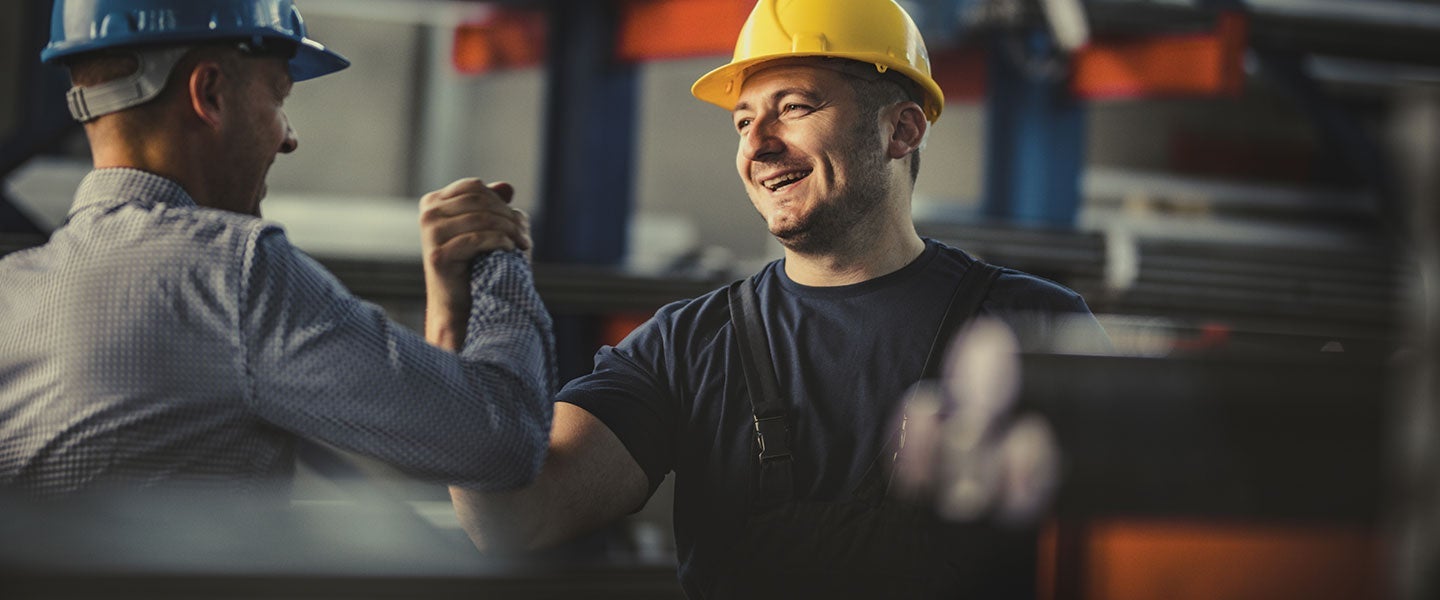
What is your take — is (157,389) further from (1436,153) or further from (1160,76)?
(1160,76)

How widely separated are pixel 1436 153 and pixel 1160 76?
622 cm

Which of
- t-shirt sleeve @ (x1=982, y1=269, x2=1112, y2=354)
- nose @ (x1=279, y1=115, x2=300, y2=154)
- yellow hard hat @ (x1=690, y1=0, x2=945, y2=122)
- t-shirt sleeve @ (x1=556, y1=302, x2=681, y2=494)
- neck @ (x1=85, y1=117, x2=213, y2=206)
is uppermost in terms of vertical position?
yellow hard hat @ (x1=690, y1=0, x2=945, y2=122)

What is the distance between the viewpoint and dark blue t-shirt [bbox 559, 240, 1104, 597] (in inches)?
89.9

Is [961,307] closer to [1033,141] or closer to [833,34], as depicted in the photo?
[833,34]

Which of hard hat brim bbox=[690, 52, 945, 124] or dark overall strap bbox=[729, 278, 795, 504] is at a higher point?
hard hat brim bbox=[690, 52, 945, 124]

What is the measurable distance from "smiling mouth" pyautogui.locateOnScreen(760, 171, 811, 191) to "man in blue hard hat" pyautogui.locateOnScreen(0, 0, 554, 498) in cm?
62

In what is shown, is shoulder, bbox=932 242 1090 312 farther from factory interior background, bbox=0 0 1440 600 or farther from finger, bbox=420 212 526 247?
finger, bbox=420 212 526 247

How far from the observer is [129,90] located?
1.96 m

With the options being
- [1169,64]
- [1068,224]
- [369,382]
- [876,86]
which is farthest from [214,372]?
[1068,224]

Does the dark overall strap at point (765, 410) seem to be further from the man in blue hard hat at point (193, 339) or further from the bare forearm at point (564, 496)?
the man in blue hard hat at point (193, 339)

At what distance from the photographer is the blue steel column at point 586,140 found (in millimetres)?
6227

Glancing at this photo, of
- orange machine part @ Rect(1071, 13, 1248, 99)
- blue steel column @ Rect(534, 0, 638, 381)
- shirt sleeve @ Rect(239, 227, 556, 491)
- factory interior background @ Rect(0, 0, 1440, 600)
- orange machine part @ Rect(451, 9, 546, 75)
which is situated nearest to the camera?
factory interior background @ Rect(0, 0, 1440, 600)

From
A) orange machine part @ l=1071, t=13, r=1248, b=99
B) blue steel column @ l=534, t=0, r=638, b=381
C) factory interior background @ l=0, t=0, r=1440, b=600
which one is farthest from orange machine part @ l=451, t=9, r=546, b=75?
orange machine part @ l=1071, t=13, r=1248, b=99

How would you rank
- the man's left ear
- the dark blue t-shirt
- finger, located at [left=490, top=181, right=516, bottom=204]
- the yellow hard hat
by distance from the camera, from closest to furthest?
finger, located at [left=490, top=181, right=516, bottom=204], the dark blue t-shirt, the yellow hard hat, the man's left ear
